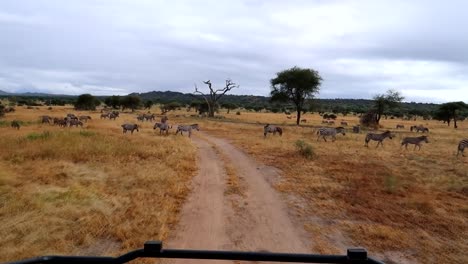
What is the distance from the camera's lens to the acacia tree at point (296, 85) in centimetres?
5741

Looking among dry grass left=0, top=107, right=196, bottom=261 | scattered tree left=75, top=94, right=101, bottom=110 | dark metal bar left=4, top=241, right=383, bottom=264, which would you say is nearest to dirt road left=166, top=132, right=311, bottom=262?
dry grass left=0, top=107, right=196, bottom=261

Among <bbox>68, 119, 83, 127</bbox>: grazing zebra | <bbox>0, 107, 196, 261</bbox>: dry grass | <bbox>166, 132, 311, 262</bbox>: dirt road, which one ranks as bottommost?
<bbox>166, 132, 311, 262</bbox>: dirt road

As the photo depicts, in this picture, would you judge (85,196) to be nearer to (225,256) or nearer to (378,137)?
(225,256)

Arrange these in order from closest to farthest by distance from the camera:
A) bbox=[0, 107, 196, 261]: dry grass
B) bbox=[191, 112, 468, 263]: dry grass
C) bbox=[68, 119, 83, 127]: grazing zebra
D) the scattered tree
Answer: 1. bbox=[0, 107, 196, 261]: dry grass
2. bbox=[191, 112, 468, 263]: dry grass
3. bbox=[68, 119, 83, 127]: grazing zebra
4. the scattered tree

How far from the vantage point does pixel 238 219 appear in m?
11.0

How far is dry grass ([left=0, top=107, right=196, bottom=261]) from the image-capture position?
8906 mm

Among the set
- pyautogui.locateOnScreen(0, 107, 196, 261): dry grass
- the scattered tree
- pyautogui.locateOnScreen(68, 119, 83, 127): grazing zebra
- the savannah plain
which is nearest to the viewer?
pyautogui.locateOnScreen(0, 107, 196, 261): dry grass

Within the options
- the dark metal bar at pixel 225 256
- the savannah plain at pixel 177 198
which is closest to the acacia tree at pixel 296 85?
the savannah plain at pixel 177 198

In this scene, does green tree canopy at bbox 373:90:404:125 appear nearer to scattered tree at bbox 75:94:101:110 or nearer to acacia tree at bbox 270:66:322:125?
acacia tree at bbox 270:66:322:125

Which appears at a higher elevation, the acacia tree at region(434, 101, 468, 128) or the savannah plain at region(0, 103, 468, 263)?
the acacia tree at region(434, 101, 468, 128)

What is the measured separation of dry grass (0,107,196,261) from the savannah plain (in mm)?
32

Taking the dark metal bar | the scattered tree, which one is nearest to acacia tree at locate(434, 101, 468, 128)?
the scattered tree

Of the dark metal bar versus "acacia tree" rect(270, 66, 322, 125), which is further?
"acacia tree" rect(270, 66, 322, 125)

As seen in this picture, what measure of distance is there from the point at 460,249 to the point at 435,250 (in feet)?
1.94
